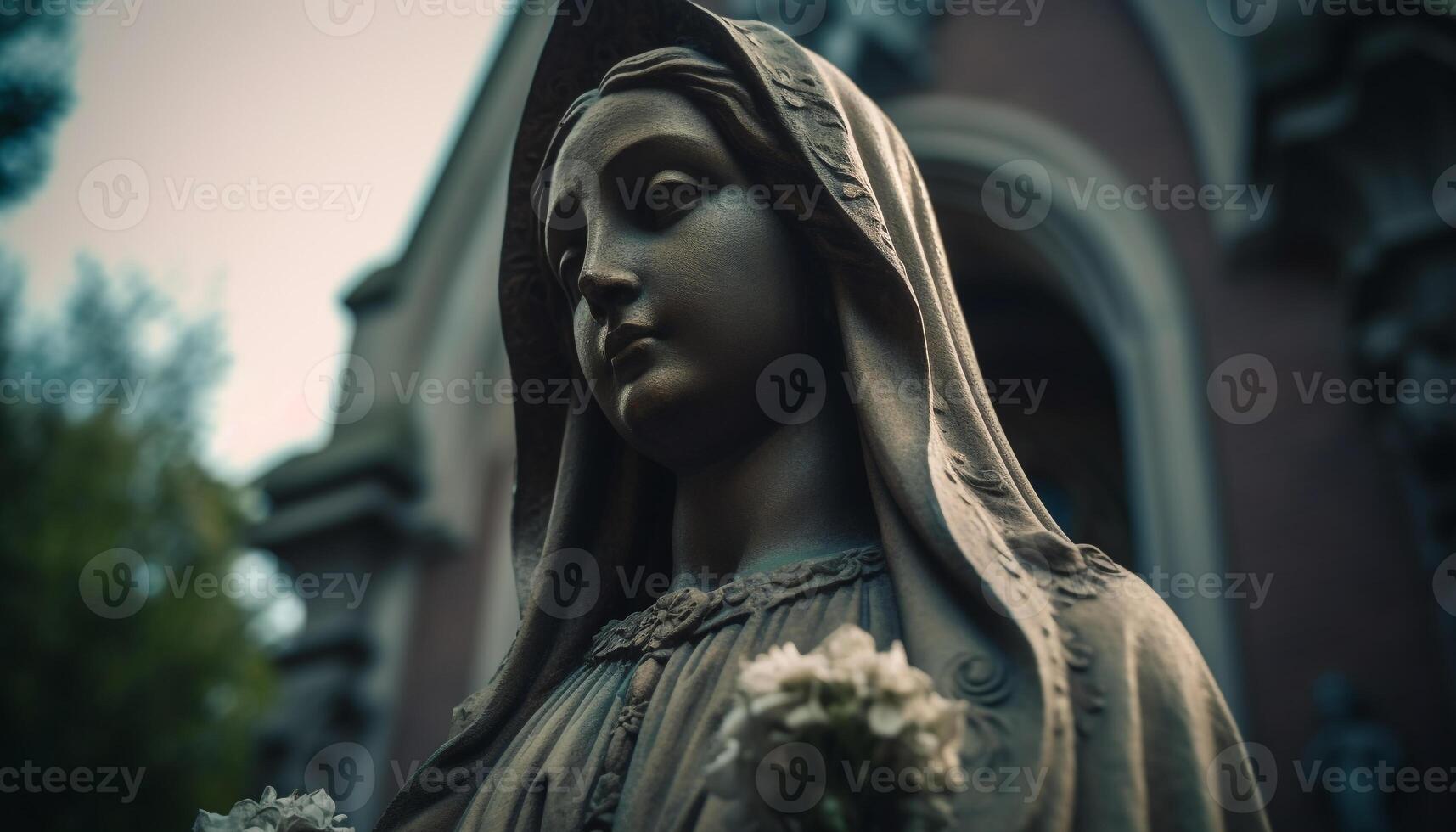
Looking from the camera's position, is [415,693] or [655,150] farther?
[415,693]

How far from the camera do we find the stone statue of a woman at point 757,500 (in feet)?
6.33

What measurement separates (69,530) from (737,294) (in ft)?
48.3

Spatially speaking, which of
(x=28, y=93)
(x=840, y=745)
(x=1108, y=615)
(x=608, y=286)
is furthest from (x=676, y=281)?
(x=28, y=93)

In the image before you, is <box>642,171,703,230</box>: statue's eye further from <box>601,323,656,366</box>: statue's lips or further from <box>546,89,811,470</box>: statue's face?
<box>601,323,656,366</box>: statue's lips

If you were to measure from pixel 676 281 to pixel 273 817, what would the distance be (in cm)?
111

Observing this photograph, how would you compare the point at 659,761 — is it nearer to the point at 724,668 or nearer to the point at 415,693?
the point at 724,668

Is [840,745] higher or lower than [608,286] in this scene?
lower

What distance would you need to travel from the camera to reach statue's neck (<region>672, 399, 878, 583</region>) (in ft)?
8.07

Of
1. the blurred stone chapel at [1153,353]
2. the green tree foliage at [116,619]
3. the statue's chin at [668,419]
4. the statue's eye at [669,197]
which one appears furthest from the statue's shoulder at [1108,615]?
the green tree foliage at [116,619]

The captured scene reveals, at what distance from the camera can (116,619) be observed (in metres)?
15.1

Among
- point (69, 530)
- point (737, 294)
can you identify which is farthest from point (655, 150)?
point (69, 530)

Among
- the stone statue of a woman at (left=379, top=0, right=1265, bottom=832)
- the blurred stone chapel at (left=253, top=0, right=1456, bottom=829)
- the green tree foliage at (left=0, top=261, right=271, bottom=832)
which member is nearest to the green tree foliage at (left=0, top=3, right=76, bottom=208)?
the blurred stone chapel at (left=253, top=0, right=1456, bottom=829)

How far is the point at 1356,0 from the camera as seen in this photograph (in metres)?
6.42

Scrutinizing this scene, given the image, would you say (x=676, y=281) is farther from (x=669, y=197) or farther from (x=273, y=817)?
(x=273, y=817)
